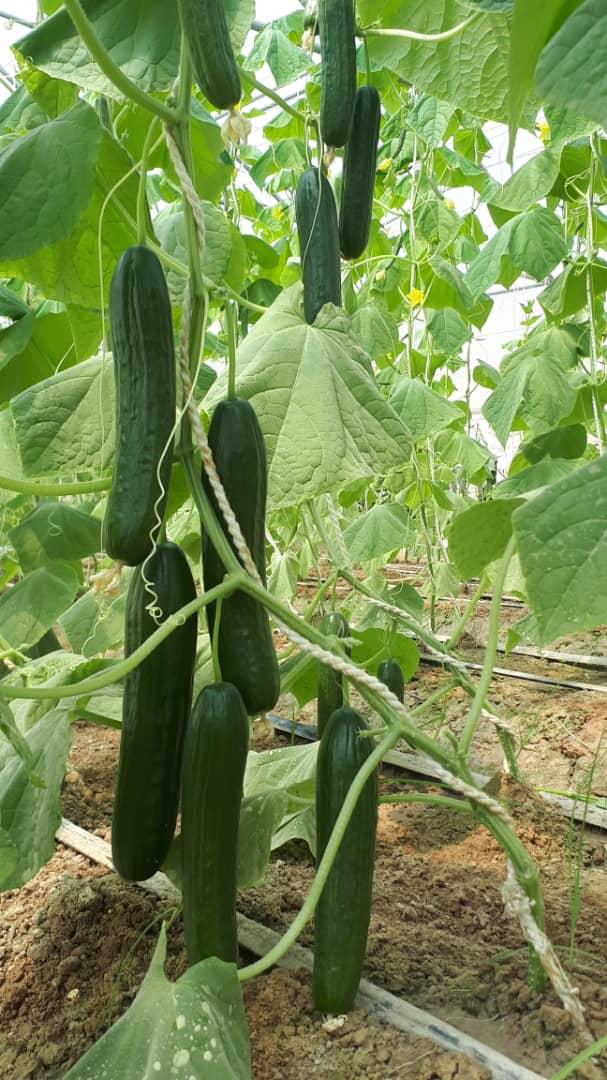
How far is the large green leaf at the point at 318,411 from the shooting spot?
4.20ft

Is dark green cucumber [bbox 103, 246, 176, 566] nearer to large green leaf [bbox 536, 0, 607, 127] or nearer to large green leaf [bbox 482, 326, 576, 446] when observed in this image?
large green leaf [bbox 536, 0, 607, 127]

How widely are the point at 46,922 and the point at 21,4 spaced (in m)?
6.25

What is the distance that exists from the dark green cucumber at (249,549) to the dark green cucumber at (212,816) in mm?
41

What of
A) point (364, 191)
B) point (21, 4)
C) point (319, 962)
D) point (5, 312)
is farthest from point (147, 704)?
point (21, 4)

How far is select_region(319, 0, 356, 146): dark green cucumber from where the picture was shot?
125 centimetres

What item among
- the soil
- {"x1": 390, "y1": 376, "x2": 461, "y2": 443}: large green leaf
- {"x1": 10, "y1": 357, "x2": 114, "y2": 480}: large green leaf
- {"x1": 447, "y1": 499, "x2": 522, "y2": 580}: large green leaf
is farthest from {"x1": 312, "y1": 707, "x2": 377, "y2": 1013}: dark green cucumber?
{"x1": 390, "y1": 376, "x2": 461, "y2": 443}: large green leaf

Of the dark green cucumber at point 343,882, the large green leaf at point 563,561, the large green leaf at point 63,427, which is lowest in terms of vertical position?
the dark green cucumber at point 343,882

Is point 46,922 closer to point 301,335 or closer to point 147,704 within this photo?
point 147,704

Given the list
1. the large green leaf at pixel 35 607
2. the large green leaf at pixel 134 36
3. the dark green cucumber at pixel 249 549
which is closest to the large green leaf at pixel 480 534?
the dark green cucumber at pixel 249 549

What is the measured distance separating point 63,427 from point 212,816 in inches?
25.7

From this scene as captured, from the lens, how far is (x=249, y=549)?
1.17m

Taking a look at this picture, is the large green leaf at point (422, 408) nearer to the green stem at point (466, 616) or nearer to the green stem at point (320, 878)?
the green stem at point (466, 616)

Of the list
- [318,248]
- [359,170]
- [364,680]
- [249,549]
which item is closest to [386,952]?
[364,680]

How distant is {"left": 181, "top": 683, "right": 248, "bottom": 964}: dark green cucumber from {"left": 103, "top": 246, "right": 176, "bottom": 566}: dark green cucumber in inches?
8.6
